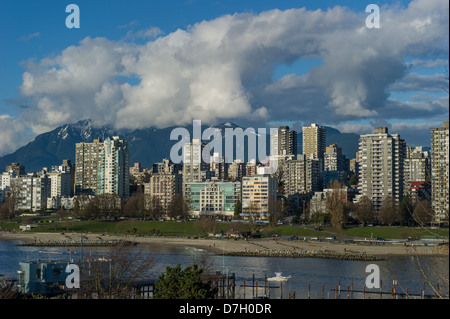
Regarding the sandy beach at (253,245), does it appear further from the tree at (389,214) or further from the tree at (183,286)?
the tree at (183,286)

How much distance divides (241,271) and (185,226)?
25680 millimetres

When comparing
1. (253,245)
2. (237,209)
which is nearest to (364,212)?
(253,245)

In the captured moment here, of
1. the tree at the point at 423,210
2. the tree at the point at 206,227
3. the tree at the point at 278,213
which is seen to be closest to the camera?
the tree at the point at 423,210

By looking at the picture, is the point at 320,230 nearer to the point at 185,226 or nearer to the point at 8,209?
the point at 185,226

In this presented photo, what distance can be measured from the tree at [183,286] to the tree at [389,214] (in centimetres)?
4044

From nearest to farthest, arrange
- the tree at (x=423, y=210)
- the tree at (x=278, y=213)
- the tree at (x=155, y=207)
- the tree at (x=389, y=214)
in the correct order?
1. the tree at (x=423, y=210)
2. the tree at (x=389, y=214)
3. the tree at (x=278, y=213)
4. the tree at (x=155, y=207)

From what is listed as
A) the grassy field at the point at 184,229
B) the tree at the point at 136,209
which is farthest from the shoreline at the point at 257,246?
the tree at the point at 136,209

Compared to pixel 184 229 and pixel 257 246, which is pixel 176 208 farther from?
pixel 257 246

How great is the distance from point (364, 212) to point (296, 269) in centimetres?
2161

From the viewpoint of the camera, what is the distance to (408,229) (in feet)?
157

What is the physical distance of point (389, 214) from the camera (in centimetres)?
5106

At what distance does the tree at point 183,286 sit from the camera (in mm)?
12750
